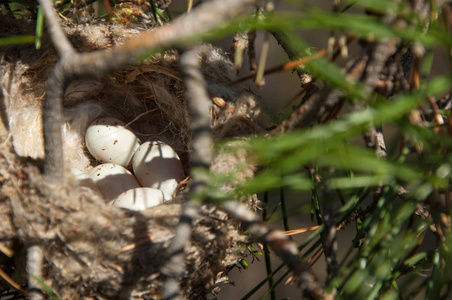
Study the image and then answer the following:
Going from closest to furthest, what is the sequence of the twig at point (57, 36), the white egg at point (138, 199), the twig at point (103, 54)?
1. the twig at point (103, 54)
2. the twig at point (57, 36)
3. the white egg at point (138, 199)

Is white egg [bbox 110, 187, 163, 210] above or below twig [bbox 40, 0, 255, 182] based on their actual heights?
below

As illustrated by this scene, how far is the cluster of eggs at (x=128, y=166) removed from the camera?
94 centimetres

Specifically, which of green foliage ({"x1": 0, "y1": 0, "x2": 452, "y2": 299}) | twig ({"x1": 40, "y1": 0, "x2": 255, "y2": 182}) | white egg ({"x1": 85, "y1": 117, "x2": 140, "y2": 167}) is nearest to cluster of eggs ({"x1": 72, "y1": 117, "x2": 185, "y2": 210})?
white egg ({"x1": 85, "y1": 117, "x2": 140, "y2": 167})

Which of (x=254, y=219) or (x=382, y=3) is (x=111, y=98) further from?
(x=382, y=3)

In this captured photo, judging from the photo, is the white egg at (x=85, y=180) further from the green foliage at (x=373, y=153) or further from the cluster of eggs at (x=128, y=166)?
the green foliage at (x=373, y=153)

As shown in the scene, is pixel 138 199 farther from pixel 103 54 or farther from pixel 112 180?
pixel 103 54

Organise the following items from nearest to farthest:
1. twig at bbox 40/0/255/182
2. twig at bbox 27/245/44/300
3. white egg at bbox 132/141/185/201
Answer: twig at bbox 40/0/255/182
twig at bbox 27/245/44/300
white egg at bbox 132/141/185/201

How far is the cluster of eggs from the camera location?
94cm

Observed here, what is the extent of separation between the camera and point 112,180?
102 centimetres

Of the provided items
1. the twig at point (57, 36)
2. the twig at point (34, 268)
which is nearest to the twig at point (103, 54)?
the twig at point (57, 36)

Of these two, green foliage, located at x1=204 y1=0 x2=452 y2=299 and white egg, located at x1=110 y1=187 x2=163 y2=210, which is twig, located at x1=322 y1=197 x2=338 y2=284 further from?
white egg, located at x1=110 y1=187 x2=163 y2=210

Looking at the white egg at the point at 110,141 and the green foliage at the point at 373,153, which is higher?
the green foliage at the point at 373,153

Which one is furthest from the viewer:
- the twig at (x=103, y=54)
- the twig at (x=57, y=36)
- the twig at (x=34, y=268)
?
the twig at (x=34, y=268)

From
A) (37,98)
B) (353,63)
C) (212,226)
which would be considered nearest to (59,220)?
(212,226)
